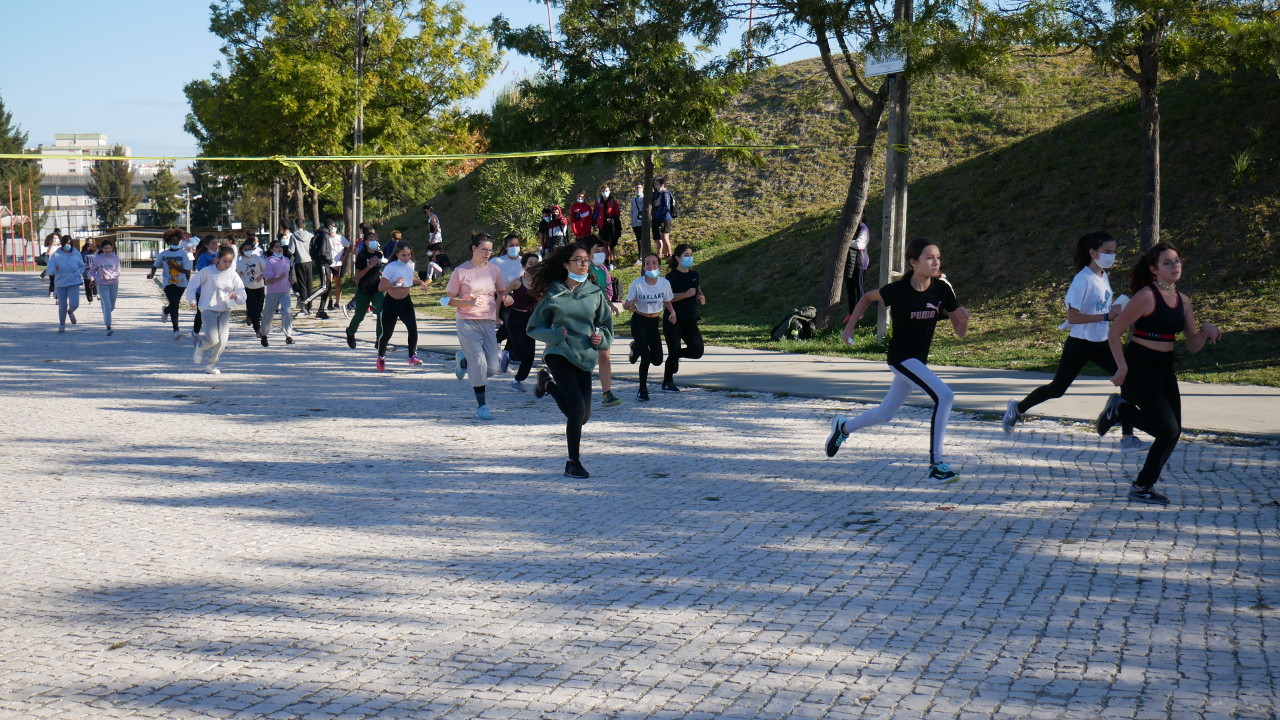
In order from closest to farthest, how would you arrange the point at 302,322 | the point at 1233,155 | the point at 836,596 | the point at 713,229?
the point at 836,596, the point at 1233,155, the point at 302,322, the point at 713,229

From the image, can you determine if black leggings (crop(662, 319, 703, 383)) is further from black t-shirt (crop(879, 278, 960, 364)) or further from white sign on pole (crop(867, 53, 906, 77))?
black t-shirt (crop(879, 278, 960, 364))

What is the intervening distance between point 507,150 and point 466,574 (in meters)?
20.7

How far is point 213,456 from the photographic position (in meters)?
9.52

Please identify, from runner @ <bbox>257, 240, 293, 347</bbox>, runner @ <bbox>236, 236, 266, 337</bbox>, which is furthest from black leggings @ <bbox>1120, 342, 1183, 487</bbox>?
runner @ <bbox>236, 236, 266, 337</bbox>

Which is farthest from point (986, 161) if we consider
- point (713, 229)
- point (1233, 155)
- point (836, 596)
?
point (836, 596)

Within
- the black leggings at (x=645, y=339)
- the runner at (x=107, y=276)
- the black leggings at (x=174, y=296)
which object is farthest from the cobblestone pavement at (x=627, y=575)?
the runner at (x=107, y=276)

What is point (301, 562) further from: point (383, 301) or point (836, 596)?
point (383, 301)

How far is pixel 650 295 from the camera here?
42.0 feet

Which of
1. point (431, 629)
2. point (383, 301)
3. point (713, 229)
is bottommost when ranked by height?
point (431, 629)

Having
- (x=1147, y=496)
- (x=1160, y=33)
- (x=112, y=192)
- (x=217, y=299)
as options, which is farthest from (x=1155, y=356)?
(x=112, y=192)

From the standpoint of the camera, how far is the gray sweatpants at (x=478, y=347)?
1177 cm

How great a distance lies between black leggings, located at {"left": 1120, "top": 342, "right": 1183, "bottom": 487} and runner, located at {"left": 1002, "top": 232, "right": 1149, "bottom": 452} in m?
1.47

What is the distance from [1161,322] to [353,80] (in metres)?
26.6

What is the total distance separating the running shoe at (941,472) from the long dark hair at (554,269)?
298 centimetres
